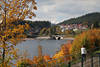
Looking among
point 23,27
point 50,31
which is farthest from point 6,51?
point 50,31

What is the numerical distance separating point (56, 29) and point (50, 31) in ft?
13.7

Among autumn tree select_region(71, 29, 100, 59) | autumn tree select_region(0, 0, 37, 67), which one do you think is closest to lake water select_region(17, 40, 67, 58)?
autumn tree select_region(71, 29, 100, 59)

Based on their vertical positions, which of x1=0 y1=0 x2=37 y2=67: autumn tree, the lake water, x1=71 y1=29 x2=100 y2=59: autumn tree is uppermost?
x1=0 y1=0 x2=37 y2=67: autumn tree

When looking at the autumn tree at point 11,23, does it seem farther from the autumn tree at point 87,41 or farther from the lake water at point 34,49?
the autumn tree at point 87,41

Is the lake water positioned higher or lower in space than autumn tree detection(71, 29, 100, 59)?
lower

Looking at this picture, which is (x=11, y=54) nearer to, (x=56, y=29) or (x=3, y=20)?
(x=3, y=20)

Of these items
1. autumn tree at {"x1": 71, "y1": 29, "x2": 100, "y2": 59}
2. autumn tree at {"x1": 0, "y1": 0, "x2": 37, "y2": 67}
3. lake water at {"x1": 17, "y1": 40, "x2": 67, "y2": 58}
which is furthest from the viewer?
autumn tree at {"x1": 71, "y1": 29, "x2": 100, "y2": 59}

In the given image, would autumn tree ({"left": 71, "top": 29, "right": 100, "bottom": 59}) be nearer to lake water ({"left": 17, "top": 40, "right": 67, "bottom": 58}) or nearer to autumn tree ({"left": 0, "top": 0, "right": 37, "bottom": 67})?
lake water ({"left": 17, "top": 40, "right": 67, "bottom": 58})

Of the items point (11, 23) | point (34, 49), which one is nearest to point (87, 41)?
point (11, 23)

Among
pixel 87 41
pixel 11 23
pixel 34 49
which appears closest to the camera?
pixel 11 23

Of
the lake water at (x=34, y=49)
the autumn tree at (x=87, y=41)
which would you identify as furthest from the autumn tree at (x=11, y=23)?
the autumn tree at (x=87, y=41)

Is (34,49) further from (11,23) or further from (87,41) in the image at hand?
(11,23)

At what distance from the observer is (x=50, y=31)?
10569 centimetres

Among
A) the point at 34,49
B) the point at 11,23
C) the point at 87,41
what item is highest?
the point at 11,23
